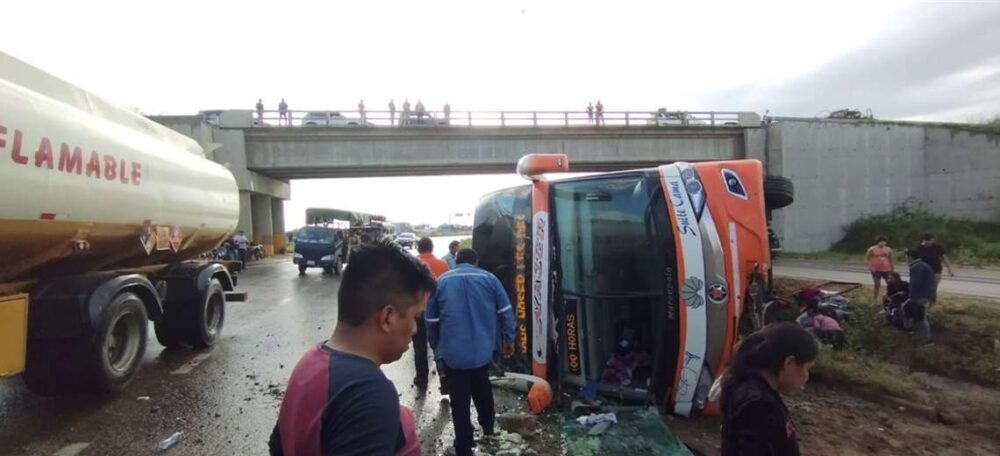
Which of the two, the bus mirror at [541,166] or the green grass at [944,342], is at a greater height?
the bus mirror at [541,166]

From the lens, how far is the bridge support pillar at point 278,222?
3366cm

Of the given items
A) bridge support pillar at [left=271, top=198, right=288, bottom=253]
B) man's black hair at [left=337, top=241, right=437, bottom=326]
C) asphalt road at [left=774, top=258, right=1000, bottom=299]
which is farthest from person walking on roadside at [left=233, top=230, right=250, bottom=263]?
man's black hair at [left=337, top=241, right=437, bottom=326]

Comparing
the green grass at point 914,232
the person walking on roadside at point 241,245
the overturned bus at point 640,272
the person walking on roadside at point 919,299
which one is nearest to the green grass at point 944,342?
the person walking on roadside at point 919,299

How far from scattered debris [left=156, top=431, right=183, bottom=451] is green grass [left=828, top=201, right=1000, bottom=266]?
73.9 ft

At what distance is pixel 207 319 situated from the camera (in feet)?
26.2

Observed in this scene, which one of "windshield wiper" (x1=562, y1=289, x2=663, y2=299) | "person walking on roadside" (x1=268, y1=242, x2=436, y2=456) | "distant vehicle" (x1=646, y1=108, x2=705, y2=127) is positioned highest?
"distant vehicle" (x1=646, y1=108, x2=705, y2=127)

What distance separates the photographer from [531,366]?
211 inches

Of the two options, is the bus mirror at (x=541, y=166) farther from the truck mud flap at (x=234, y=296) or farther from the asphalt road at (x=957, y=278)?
the asphalt road at (x=957, y=278)

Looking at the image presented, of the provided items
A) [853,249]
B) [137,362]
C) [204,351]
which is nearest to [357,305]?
[137,362]

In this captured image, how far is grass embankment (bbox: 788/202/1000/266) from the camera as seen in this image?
20620mm

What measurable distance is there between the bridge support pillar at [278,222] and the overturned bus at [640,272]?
31021 mm

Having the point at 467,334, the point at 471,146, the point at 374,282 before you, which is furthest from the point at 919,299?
the point at 471,146

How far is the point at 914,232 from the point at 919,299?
62.4 feet

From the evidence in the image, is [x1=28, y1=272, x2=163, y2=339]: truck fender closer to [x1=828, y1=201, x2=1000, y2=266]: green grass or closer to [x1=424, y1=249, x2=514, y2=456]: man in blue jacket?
[x1=424, y1=249, x2=514, y2=456]: man in blue jacket
